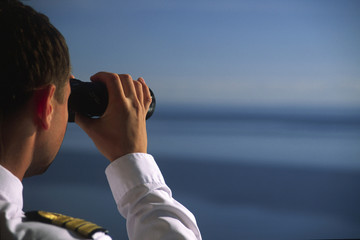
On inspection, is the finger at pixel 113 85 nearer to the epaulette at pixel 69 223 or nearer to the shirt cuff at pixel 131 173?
the shirt cuff at pixel 131 173

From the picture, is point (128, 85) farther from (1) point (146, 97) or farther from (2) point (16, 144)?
(2) point (16, 144)

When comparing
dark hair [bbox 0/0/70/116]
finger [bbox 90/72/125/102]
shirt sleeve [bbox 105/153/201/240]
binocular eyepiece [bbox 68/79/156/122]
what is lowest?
shirt sleeve [bbox 105/153/201/240]

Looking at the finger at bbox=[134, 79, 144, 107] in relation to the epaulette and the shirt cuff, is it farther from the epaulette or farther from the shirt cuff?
the epaulette

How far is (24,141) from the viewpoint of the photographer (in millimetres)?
459

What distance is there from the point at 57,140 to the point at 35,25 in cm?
15

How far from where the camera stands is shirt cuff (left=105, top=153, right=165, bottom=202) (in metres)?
0.53

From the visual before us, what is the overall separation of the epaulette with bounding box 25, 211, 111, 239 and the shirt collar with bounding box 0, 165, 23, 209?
3 cm

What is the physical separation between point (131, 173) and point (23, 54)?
→ 200 millimetres

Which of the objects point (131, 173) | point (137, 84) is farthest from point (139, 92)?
point (131, 173)

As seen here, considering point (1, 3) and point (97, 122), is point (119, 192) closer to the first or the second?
point (97, 122)

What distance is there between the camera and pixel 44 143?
0.49 metres

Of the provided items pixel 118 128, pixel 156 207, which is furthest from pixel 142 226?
pixel 118 128

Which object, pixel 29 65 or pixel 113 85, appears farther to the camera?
pixel 113 85

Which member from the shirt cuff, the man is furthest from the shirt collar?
the shirt cuff
